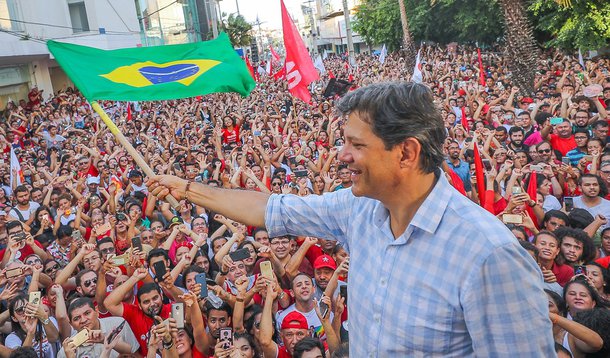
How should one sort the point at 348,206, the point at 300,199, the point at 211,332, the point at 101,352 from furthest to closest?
the point at 211,332
the point at 101,352
the point at 300,199
the point at 348,206

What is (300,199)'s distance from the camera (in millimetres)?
1807

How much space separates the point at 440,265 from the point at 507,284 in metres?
0.15

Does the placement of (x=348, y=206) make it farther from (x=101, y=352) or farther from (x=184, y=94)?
(x=184, y=94)

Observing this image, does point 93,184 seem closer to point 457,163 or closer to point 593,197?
point 457,163

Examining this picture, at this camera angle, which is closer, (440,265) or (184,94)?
(440,265)

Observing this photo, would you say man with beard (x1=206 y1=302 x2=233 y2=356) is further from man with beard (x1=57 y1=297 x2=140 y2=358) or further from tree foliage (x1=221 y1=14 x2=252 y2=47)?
tree foliage (x1=221 y1=14 x2=252 y2=47)

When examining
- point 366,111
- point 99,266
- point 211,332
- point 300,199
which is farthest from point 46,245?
point 366,111

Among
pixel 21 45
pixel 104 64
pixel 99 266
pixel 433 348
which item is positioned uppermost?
pixel 21 45

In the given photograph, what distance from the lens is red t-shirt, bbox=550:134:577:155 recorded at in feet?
24.6

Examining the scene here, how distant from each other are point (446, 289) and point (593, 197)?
4691 millimetres

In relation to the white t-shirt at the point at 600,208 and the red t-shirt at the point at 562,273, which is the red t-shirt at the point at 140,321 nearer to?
the red t-shirt at the point at 562,273

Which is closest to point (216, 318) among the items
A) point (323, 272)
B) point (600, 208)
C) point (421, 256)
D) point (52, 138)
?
point (323, 272)

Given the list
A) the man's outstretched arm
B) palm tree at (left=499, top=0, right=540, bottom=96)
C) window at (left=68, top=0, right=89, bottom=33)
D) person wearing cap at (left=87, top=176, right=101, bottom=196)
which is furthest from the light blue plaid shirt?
window at (left=68, top=0, right=89, bottom=33)

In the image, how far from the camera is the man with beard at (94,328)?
356cm
